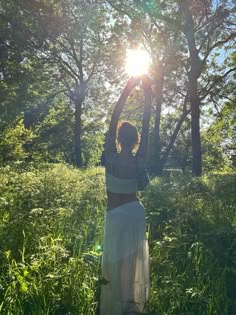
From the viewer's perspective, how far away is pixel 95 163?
54.9 ft

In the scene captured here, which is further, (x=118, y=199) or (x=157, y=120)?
(x=157, y=120)

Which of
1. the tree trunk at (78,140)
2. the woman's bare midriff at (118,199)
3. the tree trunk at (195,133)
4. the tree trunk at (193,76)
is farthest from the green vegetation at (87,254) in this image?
the tree trunk at (78,140)

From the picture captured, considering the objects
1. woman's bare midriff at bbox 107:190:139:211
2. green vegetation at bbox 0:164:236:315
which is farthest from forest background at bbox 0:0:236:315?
woman's bare midriff at bbox 107:190:139:211

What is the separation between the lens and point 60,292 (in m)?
4.00

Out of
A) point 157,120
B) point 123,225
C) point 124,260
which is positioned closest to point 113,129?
point 123,225

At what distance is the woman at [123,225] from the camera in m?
3.90

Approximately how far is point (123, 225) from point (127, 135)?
0.95 m

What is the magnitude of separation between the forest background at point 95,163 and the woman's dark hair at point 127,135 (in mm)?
1510

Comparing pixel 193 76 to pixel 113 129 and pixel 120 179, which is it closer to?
pixel 113 129

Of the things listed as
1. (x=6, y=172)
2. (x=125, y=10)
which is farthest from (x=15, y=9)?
(x=6, y=172)

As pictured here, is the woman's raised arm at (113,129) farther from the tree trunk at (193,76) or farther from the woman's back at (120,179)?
the tree trunk at (193,76)

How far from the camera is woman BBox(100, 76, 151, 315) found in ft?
12.8

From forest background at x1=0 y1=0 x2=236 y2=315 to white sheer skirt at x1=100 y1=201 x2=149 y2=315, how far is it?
283mm

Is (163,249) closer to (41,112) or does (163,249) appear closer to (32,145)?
(32,145)
